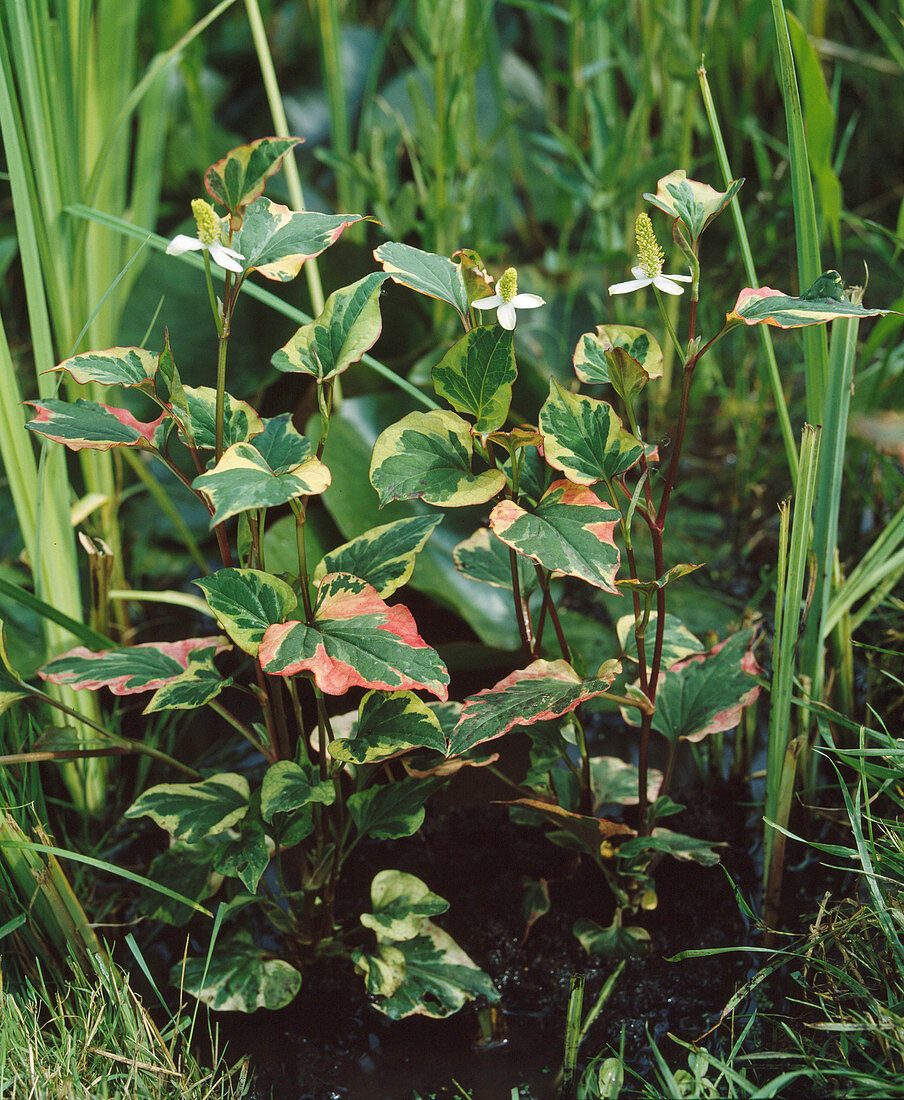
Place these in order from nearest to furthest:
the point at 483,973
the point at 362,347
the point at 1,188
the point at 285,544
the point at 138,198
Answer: the point at 362,347
the point at 483,973
the point at 285,544
the point at 138,198
the point at 1,188

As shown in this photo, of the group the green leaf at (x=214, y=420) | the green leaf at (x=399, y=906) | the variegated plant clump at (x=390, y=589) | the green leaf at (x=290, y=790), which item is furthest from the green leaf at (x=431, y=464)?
the green leaf at (x=399, y=906)

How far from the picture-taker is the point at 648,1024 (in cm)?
72

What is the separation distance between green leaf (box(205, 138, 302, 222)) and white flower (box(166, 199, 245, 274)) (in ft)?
0.23

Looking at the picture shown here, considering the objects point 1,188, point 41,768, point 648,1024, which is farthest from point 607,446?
point 1,188

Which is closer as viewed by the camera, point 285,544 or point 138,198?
point 285,544

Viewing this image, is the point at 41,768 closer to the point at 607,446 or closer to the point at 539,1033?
the point at 539,1033

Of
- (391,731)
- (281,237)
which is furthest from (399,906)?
(281,237)

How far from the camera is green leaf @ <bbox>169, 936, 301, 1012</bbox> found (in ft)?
2.26

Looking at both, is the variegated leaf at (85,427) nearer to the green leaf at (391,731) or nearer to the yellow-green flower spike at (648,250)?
the green leaf at (391,731)

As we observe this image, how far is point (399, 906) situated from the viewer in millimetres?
701

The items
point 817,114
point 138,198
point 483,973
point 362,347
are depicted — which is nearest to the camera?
point 362,347

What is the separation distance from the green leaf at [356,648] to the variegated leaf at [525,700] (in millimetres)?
54

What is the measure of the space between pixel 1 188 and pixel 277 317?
91 centimetres

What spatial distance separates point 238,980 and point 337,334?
1.68ft
